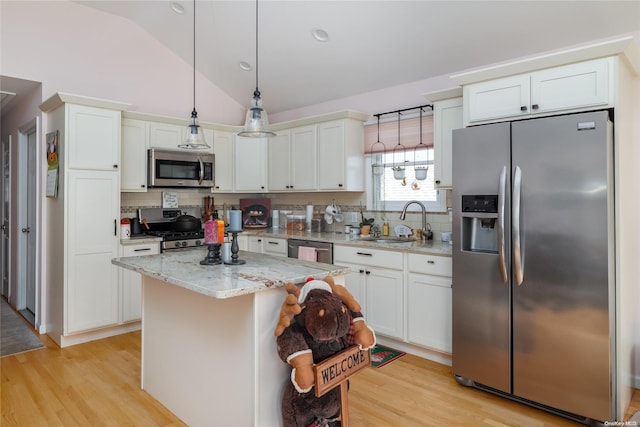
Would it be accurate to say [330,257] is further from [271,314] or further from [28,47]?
[28,47]

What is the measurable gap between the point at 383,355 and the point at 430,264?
86cm

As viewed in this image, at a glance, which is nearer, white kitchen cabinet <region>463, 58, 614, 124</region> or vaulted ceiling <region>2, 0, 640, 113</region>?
white kitchen cabinet <region>463, 58, 614, 124</region>

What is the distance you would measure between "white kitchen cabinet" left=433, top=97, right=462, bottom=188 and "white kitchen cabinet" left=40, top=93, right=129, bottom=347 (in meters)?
2.84

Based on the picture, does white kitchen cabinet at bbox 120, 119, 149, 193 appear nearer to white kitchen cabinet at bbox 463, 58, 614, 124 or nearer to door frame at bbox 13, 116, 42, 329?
door frame at bbox 13, 116, 42, 329

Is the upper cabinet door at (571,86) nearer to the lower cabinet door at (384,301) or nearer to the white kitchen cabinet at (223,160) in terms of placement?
the lower cabinet door at (384,301)

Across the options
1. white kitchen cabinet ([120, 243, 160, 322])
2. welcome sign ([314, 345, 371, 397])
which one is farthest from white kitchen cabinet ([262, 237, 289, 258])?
welcome sign ([314, 345, 371, 397])

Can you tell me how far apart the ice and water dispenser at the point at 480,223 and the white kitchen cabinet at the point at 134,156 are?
326 centimetres

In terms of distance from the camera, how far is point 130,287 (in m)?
3.85

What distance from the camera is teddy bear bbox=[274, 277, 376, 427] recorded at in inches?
68.2

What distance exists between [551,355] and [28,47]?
4899 millimetres

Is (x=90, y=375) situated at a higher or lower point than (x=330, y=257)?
lower

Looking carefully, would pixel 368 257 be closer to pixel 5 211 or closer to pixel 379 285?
pixel 379 285

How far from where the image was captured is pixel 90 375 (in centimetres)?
294

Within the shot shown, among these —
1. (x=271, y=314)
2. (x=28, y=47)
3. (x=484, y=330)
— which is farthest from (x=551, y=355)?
(x=28, y=47)
